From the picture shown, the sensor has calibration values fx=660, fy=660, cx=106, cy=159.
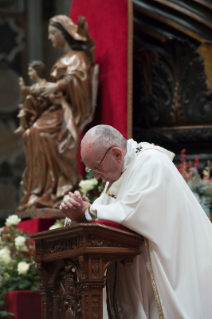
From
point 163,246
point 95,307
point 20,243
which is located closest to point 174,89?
point 20,243

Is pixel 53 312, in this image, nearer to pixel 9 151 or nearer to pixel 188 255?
pixel 188 255

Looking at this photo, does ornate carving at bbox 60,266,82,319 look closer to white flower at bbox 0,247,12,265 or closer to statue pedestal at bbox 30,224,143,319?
statue pedestal at bbox 30,224,143,319

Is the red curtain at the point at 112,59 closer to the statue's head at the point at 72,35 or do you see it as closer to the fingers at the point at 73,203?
the statue's head at the point at 72,35

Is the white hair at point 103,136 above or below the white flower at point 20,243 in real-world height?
above

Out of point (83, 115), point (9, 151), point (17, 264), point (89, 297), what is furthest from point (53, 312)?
point (9, 151)

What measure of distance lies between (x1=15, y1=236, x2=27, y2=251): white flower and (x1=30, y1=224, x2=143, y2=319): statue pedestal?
2362 millimetres

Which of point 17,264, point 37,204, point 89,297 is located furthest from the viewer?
point 37,204

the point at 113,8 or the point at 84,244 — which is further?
the point at 113,8

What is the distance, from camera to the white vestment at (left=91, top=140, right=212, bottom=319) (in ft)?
10.4

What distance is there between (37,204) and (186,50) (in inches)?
89.9

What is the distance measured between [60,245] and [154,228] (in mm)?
469

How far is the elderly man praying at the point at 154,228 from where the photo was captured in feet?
10.4

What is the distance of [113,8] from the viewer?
7098 mm

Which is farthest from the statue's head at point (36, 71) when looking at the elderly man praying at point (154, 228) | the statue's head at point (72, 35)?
the elderly man praying at point (154, 228)
